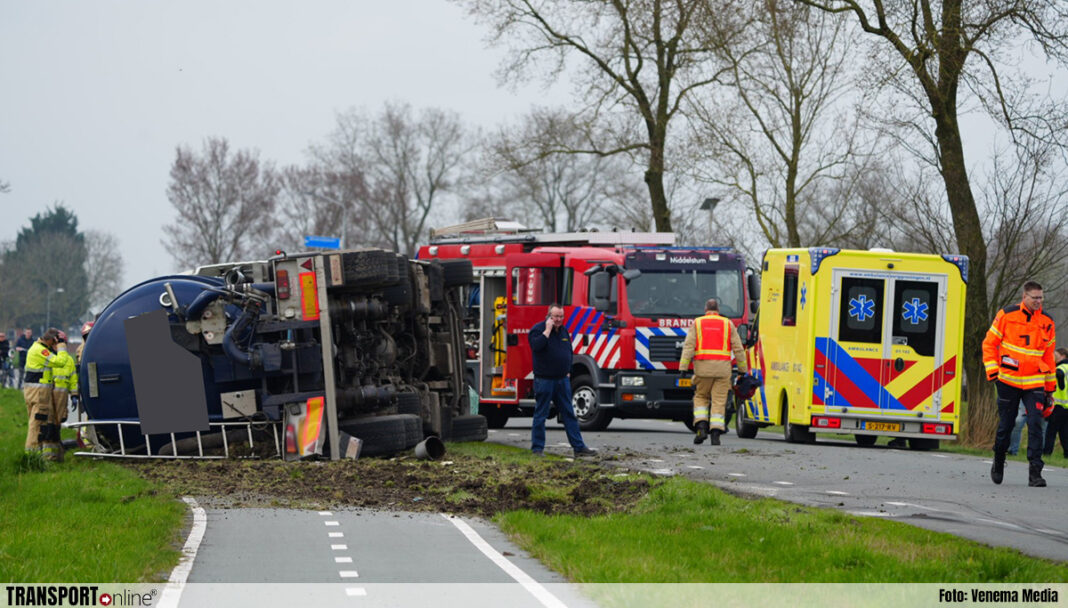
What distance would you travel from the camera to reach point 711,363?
1934cm

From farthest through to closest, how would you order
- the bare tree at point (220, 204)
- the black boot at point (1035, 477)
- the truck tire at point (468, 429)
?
the bare tree at point (220, 204)
the truck tire at point (468, 429)
the black boot at point (1035, 477)

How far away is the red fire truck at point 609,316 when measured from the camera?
2384 cm

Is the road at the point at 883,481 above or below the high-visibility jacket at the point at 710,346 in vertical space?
below

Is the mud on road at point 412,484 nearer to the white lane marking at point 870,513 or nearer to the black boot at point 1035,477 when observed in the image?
the white lane marking at point 870,513

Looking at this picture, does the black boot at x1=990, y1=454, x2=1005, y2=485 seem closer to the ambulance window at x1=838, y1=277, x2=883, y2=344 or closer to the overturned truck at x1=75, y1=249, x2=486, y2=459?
the ambulance window at x1=838, y1=277, x2=883, y2=344

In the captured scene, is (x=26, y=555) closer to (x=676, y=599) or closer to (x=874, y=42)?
(x=676, y=599)

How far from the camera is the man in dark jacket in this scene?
1766cm

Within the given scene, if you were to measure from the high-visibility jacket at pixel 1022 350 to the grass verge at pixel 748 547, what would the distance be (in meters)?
3.48

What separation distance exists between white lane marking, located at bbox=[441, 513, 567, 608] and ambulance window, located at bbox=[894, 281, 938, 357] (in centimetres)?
1094

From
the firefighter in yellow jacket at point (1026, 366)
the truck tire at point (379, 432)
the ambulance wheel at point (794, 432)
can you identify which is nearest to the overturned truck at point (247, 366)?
the truck tire at point (379, 432)

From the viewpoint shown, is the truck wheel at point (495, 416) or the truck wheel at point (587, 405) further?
the truck wheel at point (495, 416)

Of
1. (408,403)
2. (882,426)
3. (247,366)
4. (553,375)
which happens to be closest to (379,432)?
(408,403)

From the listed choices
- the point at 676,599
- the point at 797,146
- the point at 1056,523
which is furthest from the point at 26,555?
the point at 797,146

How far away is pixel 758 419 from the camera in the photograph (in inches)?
899
